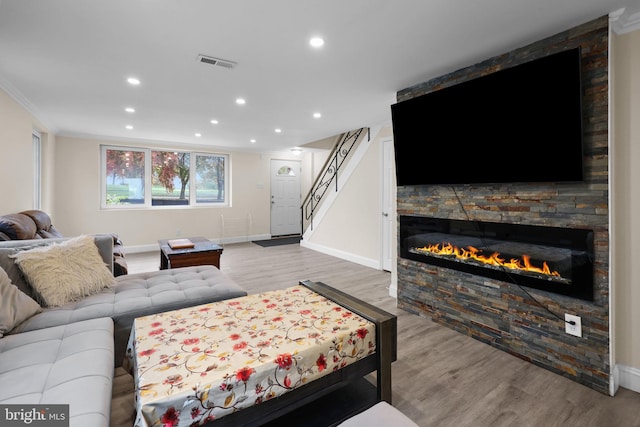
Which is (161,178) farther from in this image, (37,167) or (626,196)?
(626,196)

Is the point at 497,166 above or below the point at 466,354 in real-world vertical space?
above

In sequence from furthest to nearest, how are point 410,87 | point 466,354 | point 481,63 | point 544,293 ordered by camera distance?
point 410,87
point 481,63
point 466,354
point 544,293

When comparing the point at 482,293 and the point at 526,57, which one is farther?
the point at 482,293

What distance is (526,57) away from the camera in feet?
7.75

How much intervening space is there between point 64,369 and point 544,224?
304cm

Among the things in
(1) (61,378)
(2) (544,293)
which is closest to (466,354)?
(2) (544,293)

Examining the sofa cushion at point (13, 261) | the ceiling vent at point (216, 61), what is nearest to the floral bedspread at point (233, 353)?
the sofa cushion at point (13, 261)

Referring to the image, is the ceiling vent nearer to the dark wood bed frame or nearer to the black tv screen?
the black tv screen

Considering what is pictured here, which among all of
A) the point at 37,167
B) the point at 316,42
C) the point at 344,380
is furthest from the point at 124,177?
the point at 344,380

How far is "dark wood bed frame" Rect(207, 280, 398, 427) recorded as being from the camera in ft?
4.28

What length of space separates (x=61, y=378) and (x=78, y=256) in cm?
137

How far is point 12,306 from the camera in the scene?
5.82 ft

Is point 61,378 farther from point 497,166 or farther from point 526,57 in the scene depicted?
point 526,57
